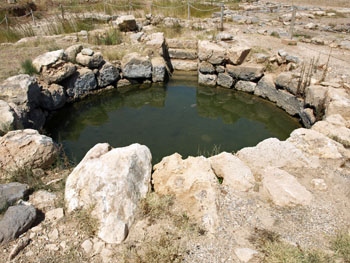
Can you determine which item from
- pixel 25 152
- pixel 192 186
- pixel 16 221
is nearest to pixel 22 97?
pixel 25 152

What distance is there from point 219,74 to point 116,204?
22.6 feet

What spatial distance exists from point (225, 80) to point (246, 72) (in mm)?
745

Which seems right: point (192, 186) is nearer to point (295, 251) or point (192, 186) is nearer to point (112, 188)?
point (112, 188)

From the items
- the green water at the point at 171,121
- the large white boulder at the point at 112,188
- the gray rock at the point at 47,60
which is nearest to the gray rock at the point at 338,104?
the green water at the point at 171,121

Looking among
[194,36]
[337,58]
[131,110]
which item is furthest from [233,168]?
Answer: [194,36]

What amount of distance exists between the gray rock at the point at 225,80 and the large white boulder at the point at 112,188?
20.0 feet

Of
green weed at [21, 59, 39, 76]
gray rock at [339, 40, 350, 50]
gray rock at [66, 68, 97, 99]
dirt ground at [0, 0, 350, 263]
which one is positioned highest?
green weed at [21, 59, 39, 76]

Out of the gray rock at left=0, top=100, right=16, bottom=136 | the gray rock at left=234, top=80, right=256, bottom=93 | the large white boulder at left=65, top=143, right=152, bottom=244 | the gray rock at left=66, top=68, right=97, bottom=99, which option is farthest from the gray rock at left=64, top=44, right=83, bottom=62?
the large white boulder at left=65, top=143, right=152, bottom=244

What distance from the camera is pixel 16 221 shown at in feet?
9.72

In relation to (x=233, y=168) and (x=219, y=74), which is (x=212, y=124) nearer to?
(x=219, y=74)

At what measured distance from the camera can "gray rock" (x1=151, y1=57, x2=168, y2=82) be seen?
→ 905 centimetres

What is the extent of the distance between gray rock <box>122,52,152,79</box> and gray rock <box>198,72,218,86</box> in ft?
5.37

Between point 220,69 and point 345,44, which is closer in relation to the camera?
point 220,69

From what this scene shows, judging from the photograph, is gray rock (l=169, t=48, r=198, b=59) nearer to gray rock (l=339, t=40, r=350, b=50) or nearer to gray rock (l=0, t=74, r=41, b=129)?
gray rock (l=339, t=40, r=350, b=50)
